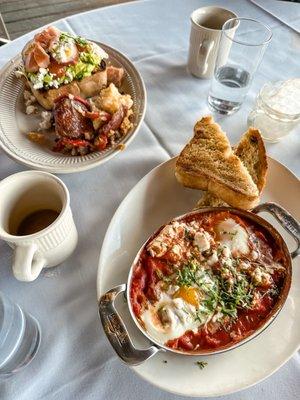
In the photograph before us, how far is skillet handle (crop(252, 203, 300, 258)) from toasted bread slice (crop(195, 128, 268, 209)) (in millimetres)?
89

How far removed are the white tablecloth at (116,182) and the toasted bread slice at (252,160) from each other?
5.5 inches

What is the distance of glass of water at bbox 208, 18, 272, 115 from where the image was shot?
1.04 metres

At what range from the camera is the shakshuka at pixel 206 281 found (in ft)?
2.06

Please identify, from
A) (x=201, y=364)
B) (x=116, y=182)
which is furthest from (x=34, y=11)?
(x=201, y=364)

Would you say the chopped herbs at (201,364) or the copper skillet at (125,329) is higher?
the copper skillet at (125,329)

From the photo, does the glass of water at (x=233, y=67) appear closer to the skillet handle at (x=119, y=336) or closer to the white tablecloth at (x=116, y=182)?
the white tablecloth at (x=116, y=182)

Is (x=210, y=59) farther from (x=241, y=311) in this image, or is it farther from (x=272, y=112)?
(x=241, y=311)

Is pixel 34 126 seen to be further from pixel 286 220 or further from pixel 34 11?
pixel 34 11

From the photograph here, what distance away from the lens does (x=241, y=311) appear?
25.7 inches

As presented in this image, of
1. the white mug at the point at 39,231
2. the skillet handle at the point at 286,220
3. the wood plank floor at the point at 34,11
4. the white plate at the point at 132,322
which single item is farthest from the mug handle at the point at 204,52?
the wood plank floor at the point at 34,11

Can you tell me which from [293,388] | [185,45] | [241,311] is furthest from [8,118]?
[293,388]

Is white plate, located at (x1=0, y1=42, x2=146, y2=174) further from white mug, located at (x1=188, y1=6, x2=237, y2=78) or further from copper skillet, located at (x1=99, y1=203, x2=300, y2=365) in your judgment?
copper skillet, located at (x1=99, y1=203, x2=300, y2=365)

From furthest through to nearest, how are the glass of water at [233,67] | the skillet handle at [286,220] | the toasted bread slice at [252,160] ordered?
1. the glass of water at [233,67]
2. the toasted bread slice at [252,160]
3. the skillet handle at [286,220]

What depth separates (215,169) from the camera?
850 mm
